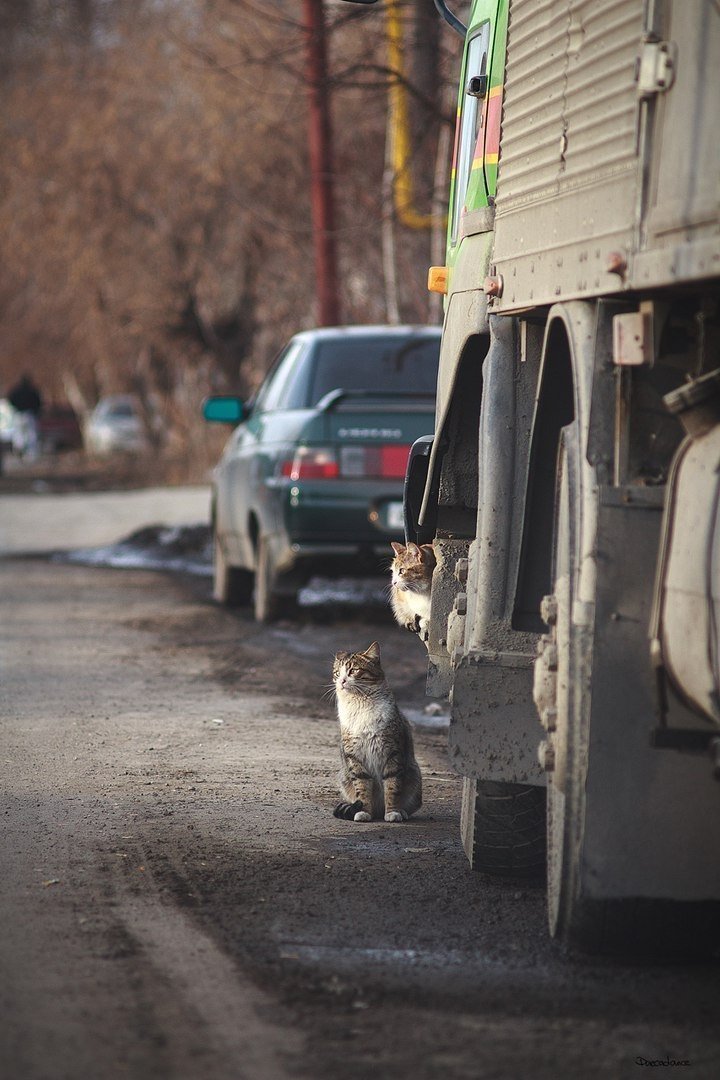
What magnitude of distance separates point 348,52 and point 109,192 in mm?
12176

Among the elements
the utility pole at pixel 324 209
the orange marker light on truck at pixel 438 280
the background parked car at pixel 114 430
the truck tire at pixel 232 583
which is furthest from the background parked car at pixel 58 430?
the orange marker light on truck at pixel 438 280

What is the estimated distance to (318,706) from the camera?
979cm

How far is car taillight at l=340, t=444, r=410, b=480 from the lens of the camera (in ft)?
40.6

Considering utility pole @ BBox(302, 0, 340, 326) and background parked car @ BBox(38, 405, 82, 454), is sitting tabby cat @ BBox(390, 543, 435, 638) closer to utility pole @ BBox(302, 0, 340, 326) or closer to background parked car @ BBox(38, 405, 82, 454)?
utility pole @ BBox(302, 0, 340, 326)

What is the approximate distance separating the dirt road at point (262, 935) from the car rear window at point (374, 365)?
4.07 metres

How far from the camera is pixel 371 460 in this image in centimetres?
1240

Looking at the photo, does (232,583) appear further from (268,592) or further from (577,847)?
(577,847)

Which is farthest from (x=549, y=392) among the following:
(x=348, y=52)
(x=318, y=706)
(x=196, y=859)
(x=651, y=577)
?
(x=348, y=52)

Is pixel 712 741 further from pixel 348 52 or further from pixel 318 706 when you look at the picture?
pixel 348 52

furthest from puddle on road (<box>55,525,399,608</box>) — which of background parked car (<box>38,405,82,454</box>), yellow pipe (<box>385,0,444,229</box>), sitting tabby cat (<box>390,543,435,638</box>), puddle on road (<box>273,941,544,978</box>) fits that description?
background parked car (<box>38,405,82,454</box>)

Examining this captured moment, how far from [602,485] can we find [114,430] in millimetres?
49680

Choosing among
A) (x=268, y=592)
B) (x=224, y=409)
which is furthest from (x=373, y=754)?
(x=224, y=409)

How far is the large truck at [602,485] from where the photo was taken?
4.09m

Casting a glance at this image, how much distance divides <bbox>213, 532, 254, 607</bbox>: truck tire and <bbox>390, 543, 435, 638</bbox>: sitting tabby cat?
5.93m
